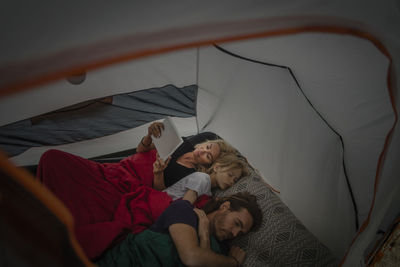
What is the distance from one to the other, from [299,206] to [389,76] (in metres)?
0.79

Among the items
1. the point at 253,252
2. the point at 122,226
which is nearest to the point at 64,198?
the point at 122,226

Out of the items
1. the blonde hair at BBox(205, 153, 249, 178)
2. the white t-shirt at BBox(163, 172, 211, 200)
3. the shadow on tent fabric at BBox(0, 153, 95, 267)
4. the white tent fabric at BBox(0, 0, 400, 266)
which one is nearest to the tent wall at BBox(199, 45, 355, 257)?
the white tent fabric at BBox(0, 0, 400, 266)

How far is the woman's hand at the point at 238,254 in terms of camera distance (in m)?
1.14

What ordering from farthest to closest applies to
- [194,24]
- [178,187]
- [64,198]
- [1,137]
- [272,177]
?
[272,177] → [178,187] → [1,137] → [64,198] → [194,24]

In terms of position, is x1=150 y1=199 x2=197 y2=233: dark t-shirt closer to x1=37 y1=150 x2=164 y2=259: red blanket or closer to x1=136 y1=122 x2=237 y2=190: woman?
x1=37 y1=150 x2=164 y2=259: red blanket

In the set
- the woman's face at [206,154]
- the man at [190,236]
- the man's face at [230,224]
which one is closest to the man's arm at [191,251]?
the man at [190,236]

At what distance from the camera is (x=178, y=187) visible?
4.72 feet

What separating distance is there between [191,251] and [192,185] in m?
0.41

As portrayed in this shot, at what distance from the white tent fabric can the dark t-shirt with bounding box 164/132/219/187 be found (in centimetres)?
13

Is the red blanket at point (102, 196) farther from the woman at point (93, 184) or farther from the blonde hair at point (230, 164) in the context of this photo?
the blonde hair at point (230, 164)

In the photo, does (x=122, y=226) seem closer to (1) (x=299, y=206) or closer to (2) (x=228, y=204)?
(2) (x=228, y=204)

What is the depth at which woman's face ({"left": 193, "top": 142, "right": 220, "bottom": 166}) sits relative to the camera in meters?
1.56

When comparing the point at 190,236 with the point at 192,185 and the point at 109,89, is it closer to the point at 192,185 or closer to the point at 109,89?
the point at 192,185

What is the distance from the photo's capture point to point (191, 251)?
3.38 ft
